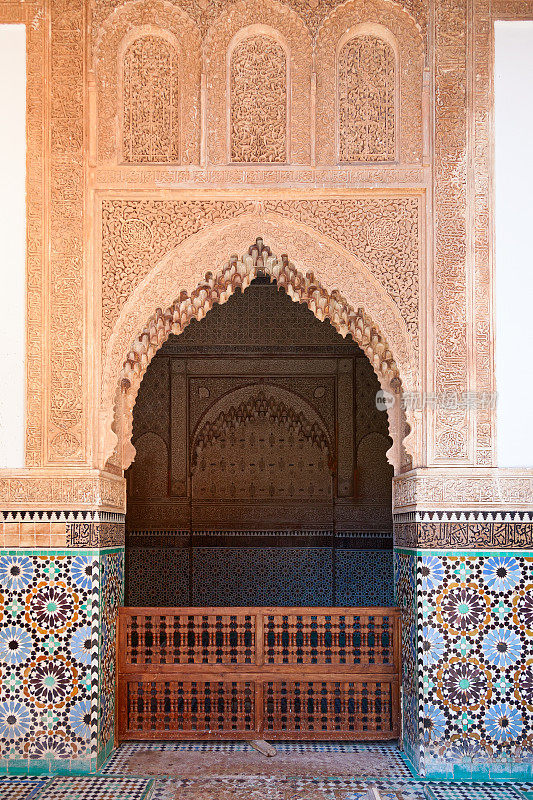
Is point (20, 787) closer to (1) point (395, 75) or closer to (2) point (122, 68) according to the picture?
(2) point (122, 68)

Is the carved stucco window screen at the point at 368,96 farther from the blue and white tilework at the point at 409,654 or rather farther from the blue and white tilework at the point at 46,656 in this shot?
the blue and white tilework at the point at 46,656

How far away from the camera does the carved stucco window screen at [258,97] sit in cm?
399

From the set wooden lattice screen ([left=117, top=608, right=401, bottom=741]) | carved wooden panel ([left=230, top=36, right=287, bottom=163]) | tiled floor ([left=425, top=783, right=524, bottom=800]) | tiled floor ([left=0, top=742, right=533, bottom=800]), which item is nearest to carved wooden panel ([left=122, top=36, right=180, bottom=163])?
carved wooden panel ([left=230, top=36, right=287, bottom=163])

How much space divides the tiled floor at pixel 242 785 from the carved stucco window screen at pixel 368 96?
2.82m

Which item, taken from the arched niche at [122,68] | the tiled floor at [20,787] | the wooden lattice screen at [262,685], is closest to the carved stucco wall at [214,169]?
the arched niche at [122,68]

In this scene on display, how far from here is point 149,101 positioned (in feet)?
13.2

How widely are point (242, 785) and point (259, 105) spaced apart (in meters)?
3.11

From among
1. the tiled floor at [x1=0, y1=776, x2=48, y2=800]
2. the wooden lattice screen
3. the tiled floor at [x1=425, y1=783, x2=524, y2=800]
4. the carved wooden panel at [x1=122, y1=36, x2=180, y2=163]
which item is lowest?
the tiled floor at [x1=425, y1=783, x2=524, y2=800]

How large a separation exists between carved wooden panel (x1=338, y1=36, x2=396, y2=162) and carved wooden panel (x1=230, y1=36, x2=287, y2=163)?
11.3 inches

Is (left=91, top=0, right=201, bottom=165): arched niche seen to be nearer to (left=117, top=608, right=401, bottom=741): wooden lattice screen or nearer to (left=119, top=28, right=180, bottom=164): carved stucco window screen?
(left=119, top=28, right=180, bottom=164): carved stucco window screen

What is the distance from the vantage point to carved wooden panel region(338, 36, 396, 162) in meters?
3.99

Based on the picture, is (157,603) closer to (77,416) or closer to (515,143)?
(77,416)

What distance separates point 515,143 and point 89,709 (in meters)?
3.27

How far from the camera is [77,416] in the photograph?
3.84 m
